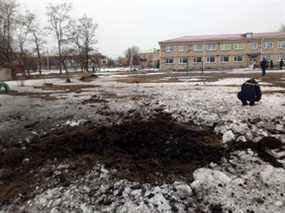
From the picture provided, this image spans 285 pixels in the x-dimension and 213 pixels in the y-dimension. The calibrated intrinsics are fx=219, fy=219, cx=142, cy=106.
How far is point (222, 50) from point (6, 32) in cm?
3671

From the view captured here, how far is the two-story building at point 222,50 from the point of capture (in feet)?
137

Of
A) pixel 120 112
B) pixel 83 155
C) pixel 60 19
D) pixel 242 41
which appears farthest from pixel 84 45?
pixel 83 155

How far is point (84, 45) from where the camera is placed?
41.2 meters

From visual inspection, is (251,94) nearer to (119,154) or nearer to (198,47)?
(119,154)

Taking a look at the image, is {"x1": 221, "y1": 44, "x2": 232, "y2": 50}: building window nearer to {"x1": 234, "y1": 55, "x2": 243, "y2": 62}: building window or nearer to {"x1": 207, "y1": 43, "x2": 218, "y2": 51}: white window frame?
{"x1": 207, "y1": 43, "x2": 218, "y2": 51}: white window frame

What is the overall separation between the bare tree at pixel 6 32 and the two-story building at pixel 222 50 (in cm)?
2722

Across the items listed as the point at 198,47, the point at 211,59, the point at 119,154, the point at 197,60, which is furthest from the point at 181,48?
the point at 119,154

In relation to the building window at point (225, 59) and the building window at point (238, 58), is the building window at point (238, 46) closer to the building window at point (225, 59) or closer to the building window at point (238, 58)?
the building window at point (238, 58)

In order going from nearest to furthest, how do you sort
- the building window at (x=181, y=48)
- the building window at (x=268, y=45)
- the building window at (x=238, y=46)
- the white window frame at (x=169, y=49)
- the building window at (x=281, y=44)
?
the building window at (x=281, y=44)
the building window at (x=268, y=45)
the building window at (x=238, y=46)
the building window at (x=181, y=48)
the white window frame at (x=169, y=49)

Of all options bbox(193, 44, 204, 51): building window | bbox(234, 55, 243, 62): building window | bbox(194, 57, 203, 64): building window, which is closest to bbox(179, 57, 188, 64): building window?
bbox(194, 57, 203, 64): building window

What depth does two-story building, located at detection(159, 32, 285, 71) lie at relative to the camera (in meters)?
41.8

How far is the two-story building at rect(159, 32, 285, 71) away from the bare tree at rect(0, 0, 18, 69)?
27.2 metres

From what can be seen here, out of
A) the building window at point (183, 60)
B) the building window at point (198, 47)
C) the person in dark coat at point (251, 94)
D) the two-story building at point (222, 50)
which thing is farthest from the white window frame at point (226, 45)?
the person in dark coat at point (251, 94)

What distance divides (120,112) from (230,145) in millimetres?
3497
